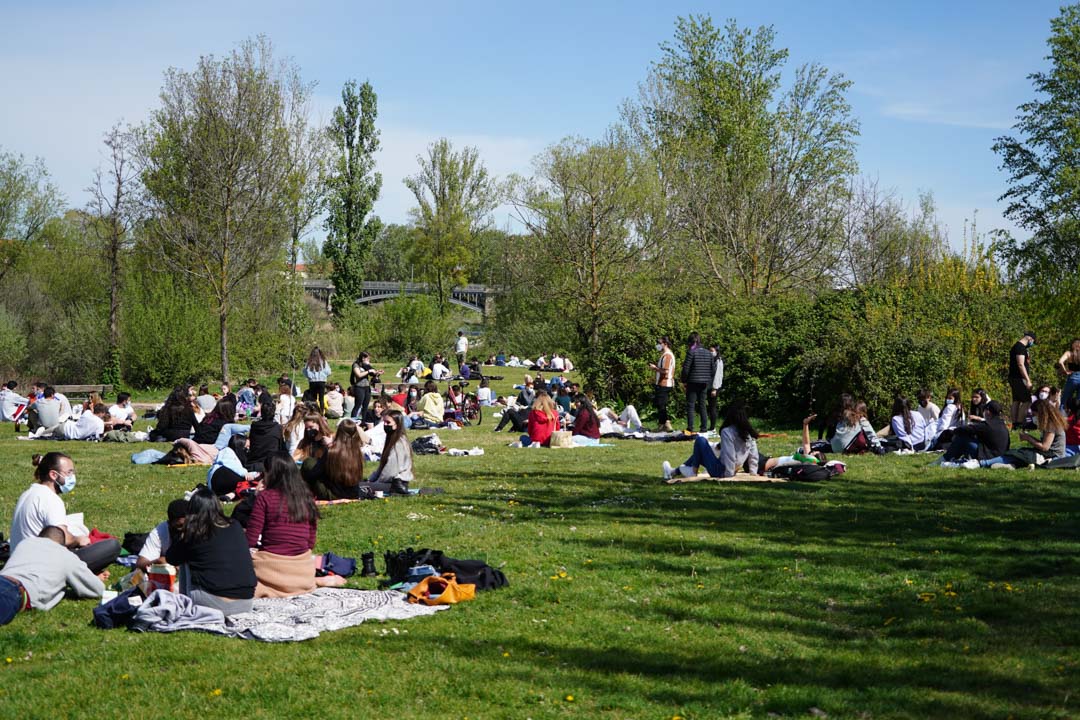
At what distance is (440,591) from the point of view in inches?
316

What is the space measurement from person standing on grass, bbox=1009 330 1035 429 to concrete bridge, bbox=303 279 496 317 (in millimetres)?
38796

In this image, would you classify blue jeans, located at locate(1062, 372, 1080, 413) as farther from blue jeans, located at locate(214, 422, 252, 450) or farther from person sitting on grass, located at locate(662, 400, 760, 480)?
blue jeans, located at locate(214, 422, 252, 450)

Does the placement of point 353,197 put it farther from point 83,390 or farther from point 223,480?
point 223,480

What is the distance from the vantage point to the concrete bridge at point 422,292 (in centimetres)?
5981

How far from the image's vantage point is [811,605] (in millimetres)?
7633

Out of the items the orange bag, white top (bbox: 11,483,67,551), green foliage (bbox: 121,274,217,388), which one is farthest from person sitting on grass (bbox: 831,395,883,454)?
green foliage (bbox: 121,274,217,388)

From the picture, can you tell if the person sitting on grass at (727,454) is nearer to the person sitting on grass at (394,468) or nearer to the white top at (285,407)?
the person sitting on grass at (394,468)

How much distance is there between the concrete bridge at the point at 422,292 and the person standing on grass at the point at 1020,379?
3880cm

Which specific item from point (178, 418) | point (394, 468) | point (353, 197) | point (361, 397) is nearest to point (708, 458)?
point (394, 468)

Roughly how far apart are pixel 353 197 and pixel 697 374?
4040 centimetres

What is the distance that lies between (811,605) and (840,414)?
9496mm

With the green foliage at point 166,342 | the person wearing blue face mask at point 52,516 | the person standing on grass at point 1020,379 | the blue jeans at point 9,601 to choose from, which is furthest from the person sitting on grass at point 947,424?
the green foliage at point 166,342

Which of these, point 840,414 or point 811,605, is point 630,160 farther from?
point 811,605

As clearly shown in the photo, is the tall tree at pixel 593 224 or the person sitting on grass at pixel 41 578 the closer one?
the person sitting on grass at pixel 41 578
